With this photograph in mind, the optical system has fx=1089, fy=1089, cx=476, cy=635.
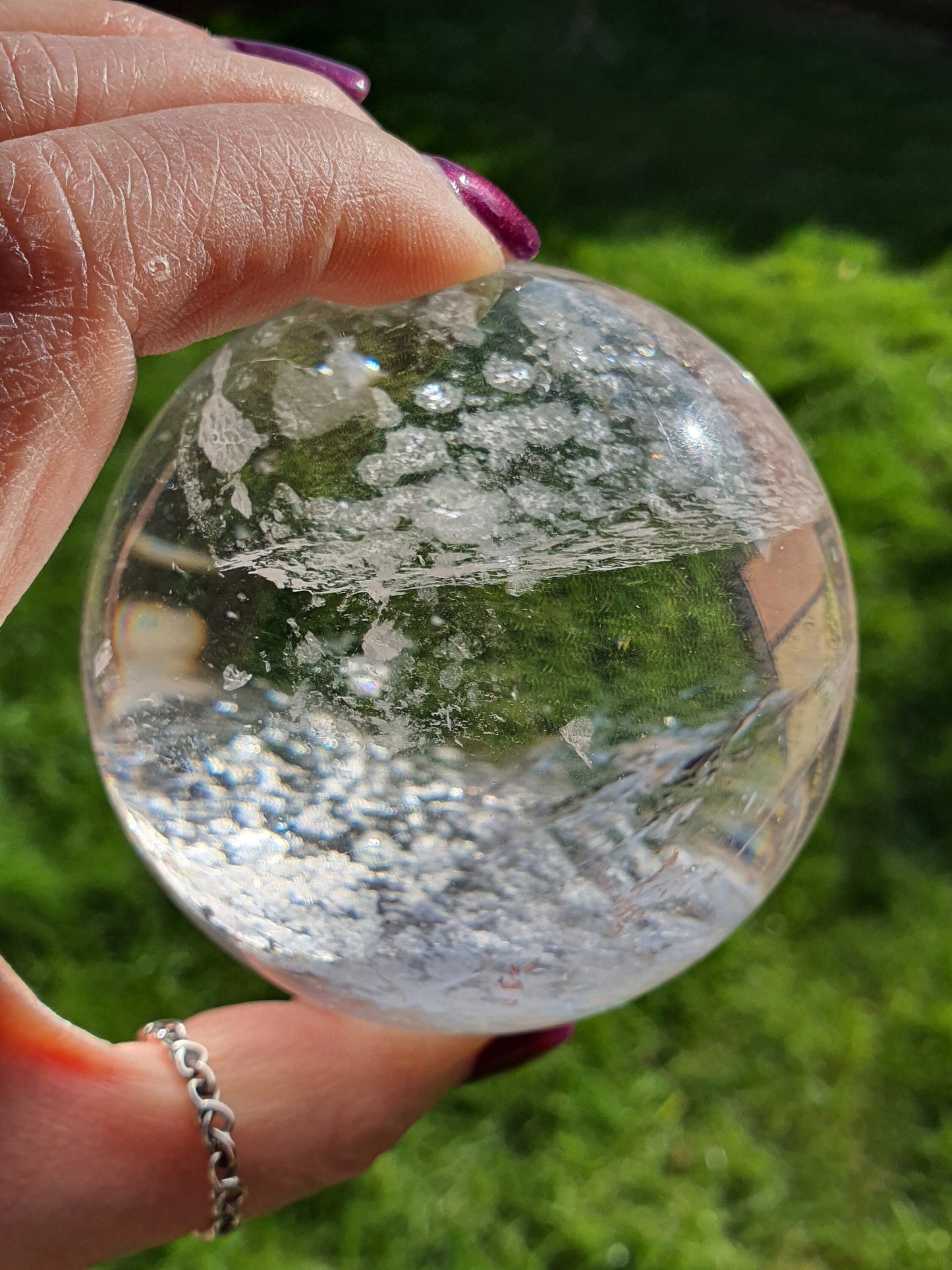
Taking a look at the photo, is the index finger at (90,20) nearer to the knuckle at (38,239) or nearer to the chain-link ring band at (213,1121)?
the knuckle at (38,239)

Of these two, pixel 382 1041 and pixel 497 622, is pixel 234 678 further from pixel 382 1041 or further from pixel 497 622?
pixel 382 1041

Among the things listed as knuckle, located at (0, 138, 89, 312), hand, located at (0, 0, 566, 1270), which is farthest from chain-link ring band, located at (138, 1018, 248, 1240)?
knuckle, located at (0, 138, 89, 312)

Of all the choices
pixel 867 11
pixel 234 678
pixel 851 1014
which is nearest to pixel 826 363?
pixel 851 1014

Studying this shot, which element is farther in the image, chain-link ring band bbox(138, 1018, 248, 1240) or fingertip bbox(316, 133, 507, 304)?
chain-link ring band bbox(138, 1018, 248, 1240)

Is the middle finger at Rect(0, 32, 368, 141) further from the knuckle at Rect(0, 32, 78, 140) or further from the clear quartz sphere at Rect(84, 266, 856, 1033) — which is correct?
the clear quartz sphere at Rect(84, 266, 856, 1033)

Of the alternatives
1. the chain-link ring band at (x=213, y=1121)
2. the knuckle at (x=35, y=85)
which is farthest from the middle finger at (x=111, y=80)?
the chain-link ring band at (x=213, y=1121)
